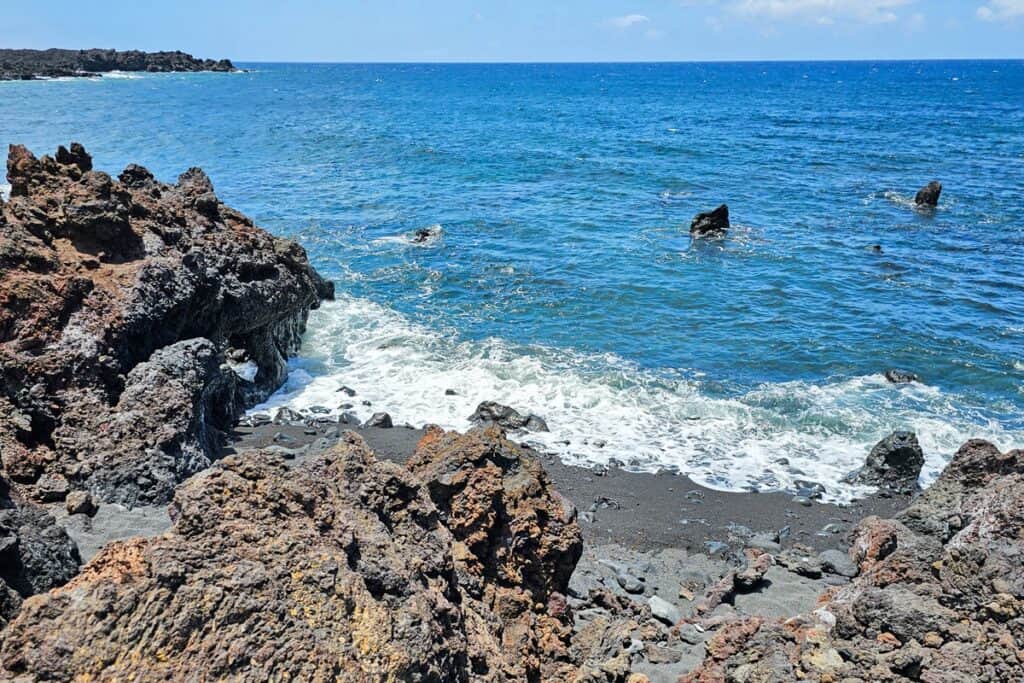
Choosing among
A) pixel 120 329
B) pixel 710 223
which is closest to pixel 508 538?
pixel 120 329

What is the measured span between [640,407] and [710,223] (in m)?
19.9

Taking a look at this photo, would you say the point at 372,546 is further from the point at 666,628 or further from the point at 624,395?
the point at 624,395

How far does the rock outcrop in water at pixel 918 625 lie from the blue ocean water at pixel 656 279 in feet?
22.9

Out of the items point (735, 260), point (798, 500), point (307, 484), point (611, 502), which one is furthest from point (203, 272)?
point (735, 260)

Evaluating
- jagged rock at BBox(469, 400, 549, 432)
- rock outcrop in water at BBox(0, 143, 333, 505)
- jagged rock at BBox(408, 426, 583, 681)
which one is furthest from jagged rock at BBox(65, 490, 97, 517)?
jagged rock at BBox(469, 400, 549, 432)

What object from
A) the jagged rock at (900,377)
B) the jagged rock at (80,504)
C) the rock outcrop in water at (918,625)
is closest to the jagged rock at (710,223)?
the jagged rock at (900,377)

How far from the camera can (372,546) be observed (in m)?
6.50

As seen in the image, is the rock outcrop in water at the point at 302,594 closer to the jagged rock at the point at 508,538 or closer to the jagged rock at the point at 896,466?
the jagged rock at the point at 508,538

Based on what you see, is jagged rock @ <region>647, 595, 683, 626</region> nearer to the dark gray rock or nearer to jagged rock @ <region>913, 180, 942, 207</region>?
the dark gray rock

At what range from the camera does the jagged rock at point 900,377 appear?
71.8ft

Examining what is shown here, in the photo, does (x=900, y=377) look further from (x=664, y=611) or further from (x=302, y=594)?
(x=302, y=594)

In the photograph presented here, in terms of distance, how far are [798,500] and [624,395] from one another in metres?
5.64

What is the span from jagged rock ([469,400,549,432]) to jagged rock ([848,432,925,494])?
6804 mm

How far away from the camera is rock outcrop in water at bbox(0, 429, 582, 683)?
5055 mm
